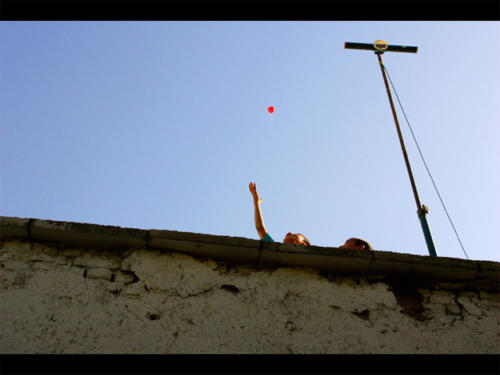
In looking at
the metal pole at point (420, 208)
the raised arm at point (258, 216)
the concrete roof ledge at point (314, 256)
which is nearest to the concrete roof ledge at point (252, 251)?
the concrete roof ledge at point (314, 256)

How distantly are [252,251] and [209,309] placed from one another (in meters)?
0.49

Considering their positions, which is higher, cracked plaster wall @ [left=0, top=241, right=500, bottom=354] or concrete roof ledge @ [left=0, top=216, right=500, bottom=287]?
concrete roof ledge @ [left=0, top=216, right=500, bottom=287]

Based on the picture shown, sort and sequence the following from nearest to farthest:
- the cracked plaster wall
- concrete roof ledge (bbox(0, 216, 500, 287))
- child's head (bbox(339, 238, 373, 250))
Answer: the cracked plaster wall
concrete roof ledge (bbox(0, 216, 500, 287))
child's head (bbox(339, 238, 373, 250))

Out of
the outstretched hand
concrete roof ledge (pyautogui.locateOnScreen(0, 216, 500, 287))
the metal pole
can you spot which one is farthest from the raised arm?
the metal pole

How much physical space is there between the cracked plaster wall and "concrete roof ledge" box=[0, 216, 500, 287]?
0.22 feet

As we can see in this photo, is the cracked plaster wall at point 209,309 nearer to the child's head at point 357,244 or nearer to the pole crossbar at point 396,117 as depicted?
the child's head at point 357,244

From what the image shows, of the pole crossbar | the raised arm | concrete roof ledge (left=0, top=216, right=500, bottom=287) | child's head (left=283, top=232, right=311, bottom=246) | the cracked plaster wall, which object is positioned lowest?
the cracked plaster wall

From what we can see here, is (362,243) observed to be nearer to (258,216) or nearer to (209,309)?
(258,216)

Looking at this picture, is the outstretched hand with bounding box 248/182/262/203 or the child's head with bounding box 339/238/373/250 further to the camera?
the outstretched hand with bounding box 248/182/262/203

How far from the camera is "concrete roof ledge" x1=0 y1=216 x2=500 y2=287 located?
337 centimetres

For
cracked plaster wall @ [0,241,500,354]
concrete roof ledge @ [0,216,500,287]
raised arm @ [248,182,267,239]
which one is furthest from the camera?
raised arm @ [248,182,267,239]

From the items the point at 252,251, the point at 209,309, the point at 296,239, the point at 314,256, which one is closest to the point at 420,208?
the point at 296,239

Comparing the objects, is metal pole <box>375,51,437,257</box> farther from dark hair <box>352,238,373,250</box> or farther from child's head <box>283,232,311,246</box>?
child's head <box>283,232,311,246</box>

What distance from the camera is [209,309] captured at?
3250 millimetres
